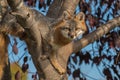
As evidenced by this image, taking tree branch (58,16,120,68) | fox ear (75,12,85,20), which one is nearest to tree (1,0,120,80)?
tree branch (58,16,120,68)

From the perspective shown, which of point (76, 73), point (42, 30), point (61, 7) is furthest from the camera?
point (76, 73)

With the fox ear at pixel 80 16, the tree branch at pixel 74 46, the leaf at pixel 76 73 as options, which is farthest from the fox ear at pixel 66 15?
the leaf at pixel 76 73

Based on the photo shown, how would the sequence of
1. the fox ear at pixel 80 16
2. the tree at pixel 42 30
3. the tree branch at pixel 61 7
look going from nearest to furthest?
the tree at pixel 42 30 → the tree branch at pixel 61 7 → the fox ear at pixel 80 16

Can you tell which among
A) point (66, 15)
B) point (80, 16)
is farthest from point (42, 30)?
point (80, 16)

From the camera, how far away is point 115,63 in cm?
432

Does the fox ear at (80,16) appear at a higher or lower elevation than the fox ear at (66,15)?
lower

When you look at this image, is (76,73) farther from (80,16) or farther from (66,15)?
(66,15)

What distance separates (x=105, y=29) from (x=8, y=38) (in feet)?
3.43

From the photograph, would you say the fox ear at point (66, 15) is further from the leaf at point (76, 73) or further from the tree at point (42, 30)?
the leaf at point (76, 73)

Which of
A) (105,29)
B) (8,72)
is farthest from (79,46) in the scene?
(8,72)

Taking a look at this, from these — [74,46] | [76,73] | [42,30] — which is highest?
[42,30]

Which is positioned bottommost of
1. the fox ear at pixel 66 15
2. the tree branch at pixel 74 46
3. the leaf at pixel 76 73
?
the leaf at pixel 76 73

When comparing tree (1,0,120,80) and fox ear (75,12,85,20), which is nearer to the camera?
tree (1,0,120,80)

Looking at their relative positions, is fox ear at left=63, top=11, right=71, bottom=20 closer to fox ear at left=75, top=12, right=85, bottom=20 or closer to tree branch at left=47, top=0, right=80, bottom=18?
tree branch at left=47, top=0, right=80, bottom=18
